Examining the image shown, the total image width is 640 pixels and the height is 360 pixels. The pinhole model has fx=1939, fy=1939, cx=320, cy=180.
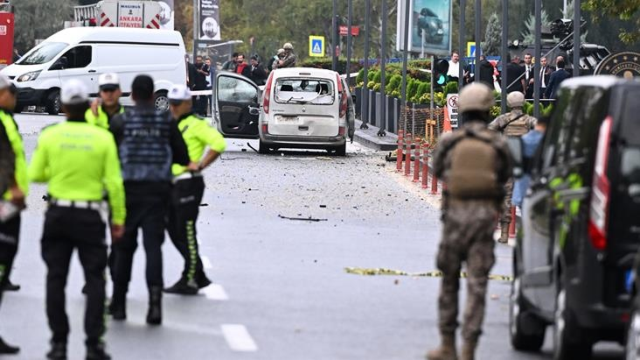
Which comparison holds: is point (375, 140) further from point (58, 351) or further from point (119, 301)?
point (58, 351)

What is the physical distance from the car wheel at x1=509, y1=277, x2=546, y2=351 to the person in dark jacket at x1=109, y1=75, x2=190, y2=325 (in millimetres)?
2346

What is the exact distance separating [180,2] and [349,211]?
9942 centimetres

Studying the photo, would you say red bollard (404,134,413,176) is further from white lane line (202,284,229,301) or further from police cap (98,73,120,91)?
police cap (98,73,120,91)

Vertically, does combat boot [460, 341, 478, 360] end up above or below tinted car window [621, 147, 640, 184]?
below

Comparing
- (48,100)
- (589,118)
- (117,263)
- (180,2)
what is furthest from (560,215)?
(180,2)

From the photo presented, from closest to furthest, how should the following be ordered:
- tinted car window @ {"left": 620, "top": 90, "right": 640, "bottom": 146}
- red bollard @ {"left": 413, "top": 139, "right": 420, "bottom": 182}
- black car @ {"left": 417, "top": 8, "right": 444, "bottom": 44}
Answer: tinted car window @ {"left": 620, "top": 90, "right": 640, "bottom": 146}, red bollard @ {"left": 413, "top": 139, "right": 420, "bottom": 182}, black car @ {"left": 417, "top": 8, "right": 444, "bottom": 44}

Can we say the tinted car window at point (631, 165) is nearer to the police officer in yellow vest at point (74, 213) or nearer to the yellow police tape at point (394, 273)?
the police officer in yellow vest at point (74, 213)

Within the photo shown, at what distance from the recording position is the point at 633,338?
8961 mm

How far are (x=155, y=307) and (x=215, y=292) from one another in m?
2.15

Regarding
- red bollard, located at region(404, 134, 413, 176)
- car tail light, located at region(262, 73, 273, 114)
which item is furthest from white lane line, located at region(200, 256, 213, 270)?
car tail light, located at region(262, 73, 273, 114)

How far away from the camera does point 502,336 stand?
41.3 ft

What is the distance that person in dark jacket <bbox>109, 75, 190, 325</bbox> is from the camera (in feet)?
41.1

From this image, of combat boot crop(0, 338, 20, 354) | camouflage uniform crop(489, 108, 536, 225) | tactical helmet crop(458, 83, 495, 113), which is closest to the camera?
tactical helmet crop(458, 83, 495, 113)

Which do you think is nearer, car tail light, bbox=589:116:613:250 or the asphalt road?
car tail light, bbox=589:116:613:250
